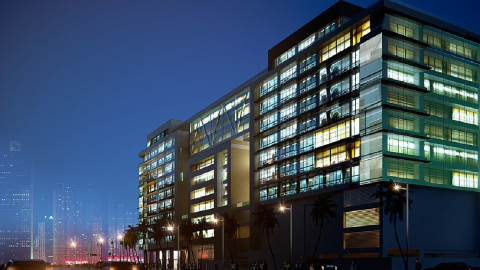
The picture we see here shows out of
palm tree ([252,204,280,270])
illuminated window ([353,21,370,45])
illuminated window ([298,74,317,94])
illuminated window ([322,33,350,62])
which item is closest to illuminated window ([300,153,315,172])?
palm tree ([252,204,280,270])

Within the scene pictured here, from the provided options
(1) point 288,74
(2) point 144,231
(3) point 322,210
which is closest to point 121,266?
(3) point 322,210

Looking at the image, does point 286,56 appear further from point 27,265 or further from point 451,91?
point 27,265

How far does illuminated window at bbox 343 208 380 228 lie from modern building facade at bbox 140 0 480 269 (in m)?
0.19

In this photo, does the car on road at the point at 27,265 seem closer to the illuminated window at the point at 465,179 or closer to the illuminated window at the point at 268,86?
the illuminated window at the point at 465,179

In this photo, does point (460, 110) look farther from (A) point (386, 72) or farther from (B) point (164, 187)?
(B) point (164, 187)

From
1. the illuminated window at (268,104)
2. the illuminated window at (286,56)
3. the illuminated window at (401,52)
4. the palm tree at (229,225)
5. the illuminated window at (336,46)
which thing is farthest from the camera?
the palm tree at (229,225)

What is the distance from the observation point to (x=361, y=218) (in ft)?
254

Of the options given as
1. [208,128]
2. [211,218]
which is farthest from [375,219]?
[208,128]

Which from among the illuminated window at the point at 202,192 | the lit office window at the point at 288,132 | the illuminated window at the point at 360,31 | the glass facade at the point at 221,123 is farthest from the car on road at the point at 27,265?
the illuminated window at the point at 202,192

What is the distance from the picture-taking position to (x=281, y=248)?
9406 centimetres

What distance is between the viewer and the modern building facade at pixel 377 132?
249ft

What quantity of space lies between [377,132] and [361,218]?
12.0m

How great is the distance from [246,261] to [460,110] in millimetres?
47370

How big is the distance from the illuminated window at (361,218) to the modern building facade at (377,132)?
19cm
